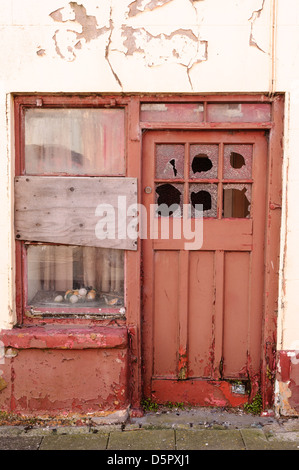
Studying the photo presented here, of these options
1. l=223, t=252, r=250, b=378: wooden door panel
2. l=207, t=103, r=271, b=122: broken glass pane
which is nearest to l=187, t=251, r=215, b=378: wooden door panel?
l=223, t=252, r=250, b=378: wooden door panel

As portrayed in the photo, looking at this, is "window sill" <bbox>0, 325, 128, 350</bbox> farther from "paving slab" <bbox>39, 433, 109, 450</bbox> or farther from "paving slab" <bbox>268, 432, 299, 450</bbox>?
"paving slab" <bbox>268, 432, 299, 450</bbox>

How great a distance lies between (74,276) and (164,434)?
1463mm

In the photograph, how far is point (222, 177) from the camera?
11.3 feet

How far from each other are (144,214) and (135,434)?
5.74 ft

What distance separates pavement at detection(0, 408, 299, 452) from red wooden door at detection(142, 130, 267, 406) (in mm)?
196

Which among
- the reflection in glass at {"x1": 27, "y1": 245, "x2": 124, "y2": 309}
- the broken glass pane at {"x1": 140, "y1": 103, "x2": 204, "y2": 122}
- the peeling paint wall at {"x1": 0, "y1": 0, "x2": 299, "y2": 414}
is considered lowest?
the reflection in glass at {"x1": 27, "y1": 245, "x2": 124, "y2": 309}

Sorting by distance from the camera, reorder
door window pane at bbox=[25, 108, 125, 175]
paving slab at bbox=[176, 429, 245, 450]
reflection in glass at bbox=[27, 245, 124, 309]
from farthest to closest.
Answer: reflection in glass at bbox=[27, 245, 124, 309] < door window pane at bbox=[25, 108, 125, 175] < paving slab at bbox=[176, 429, 245, 450]

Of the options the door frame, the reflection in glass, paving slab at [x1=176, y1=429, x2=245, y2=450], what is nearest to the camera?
paving slab at [x1=176, y1=429, x2=245, y2=450]

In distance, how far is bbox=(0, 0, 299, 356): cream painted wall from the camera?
3.18m

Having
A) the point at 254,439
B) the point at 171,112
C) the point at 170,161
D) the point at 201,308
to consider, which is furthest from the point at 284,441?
the point at 171,112
